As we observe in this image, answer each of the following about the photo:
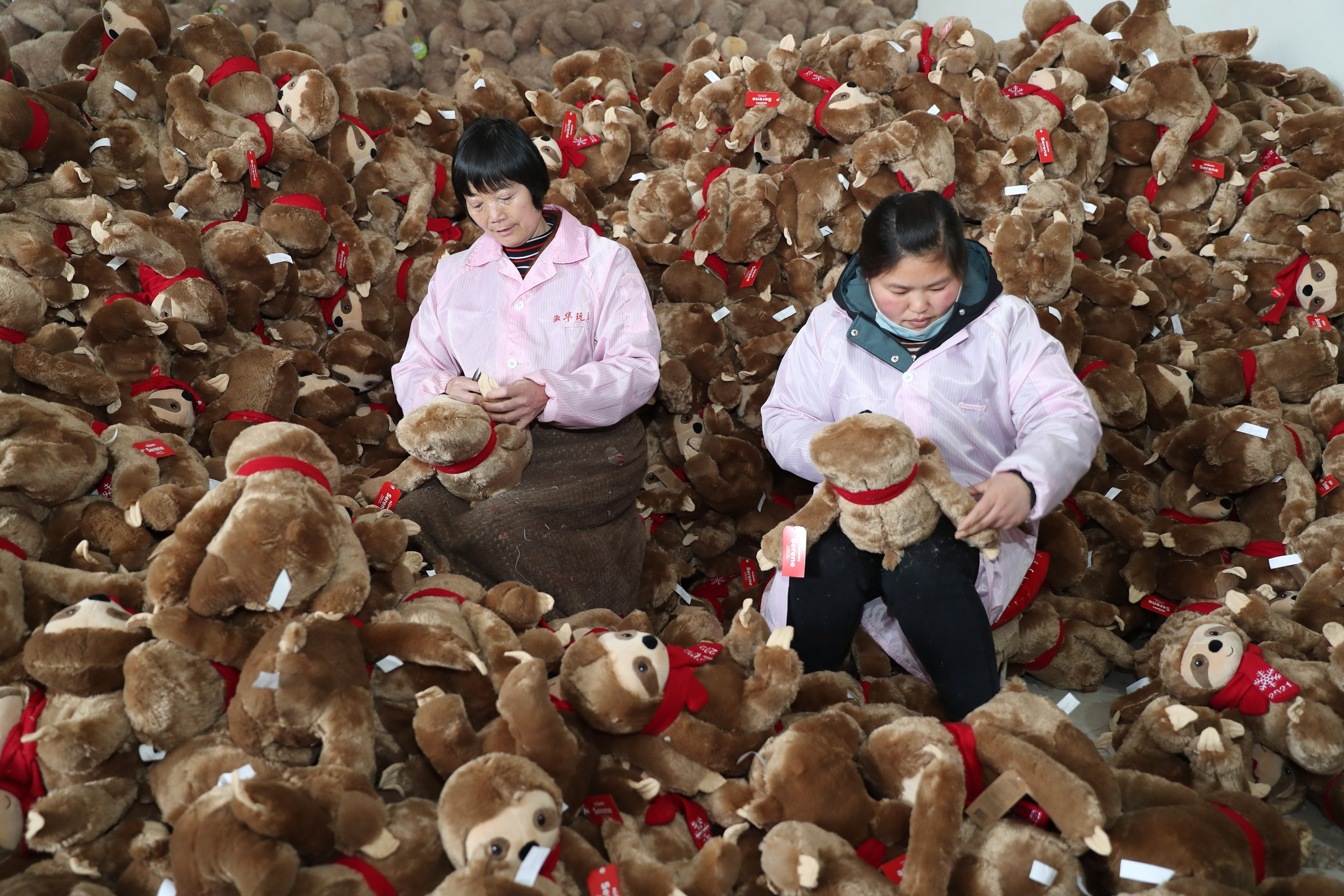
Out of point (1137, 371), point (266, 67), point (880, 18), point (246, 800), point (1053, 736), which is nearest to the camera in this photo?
point (246, 800)

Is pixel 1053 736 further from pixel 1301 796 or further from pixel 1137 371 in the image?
pixel 1137 371

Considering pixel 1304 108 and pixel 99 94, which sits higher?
pixel 1304 108

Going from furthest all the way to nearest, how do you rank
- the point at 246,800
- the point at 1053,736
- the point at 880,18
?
the point at 880,18 < the point at 1053,736 < the point at 246,800

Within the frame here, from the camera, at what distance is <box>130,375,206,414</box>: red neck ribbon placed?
1.96m

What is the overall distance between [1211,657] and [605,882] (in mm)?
1052

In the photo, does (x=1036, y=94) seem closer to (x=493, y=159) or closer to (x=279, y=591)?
(x=493, y=159)

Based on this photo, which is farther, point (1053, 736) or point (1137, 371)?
point (1137, 371)

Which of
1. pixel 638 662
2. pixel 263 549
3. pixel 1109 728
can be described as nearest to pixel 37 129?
pixel 263 549

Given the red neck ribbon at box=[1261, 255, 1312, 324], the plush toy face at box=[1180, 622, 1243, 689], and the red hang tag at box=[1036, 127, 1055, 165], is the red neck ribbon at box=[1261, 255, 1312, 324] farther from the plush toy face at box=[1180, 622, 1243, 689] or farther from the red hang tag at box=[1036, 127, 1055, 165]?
the plush toy face at box=[1180, 622, 1243, 689]

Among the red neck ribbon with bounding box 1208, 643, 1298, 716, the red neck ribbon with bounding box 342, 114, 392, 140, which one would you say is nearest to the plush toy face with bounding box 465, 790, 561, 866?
the red neck ribbon with bounding box 1208, 643, 1298, 716

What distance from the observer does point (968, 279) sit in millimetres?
1692

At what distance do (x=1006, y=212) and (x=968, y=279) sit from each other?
2.92 feet

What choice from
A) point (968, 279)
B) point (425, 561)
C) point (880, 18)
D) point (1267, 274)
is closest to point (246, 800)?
point (425, 561)

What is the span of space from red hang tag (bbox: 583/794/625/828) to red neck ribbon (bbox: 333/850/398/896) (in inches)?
10.9
